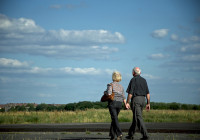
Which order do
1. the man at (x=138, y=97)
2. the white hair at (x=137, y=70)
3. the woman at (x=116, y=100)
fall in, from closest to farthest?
the woman at (x=116, y=100)
the man at (x=138, y=97)
the white hair at (x=137, y=70)

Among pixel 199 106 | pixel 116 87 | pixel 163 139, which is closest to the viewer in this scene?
pixel 116 87

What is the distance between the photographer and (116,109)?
36.3 ft

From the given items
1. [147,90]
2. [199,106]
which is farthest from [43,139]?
[199,106]

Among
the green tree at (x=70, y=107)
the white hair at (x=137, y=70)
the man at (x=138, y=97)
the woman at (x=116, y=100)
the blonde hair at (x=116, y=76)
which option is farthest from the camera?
the green tree at (x=70, y=107)

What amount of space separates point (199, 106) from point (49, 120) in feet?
147

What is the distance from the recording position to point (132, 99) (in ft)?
37.3

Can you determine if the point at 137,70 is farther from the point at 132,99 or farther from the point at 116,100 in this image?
the point at 116,100

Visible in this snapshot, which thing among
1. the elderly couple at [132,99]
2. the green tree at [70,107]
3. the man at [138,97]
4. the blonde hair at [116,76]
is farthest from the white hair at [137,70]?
the green tree at [70,107]

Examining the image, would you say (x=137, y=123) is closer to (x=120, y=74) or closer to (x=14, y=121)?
(x=120, y=74)

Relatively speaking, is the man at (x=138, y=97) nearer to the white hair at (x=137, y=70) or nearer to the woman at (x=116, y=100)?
the white hair at (x=137, y=70)

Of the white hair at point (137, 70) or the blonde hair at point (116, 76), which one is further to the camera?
the white hair at point (137, 70)

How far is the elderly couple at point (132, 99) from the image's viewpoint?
10.9m

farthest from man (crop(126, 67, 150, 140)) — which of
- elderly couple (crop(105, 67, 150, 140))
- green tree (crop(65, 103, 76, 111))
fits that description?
green tree (crop(65, 103, 76, 111))

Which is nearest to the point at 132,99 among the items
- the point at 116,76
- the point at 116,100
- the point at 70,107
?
the point at 116,100
